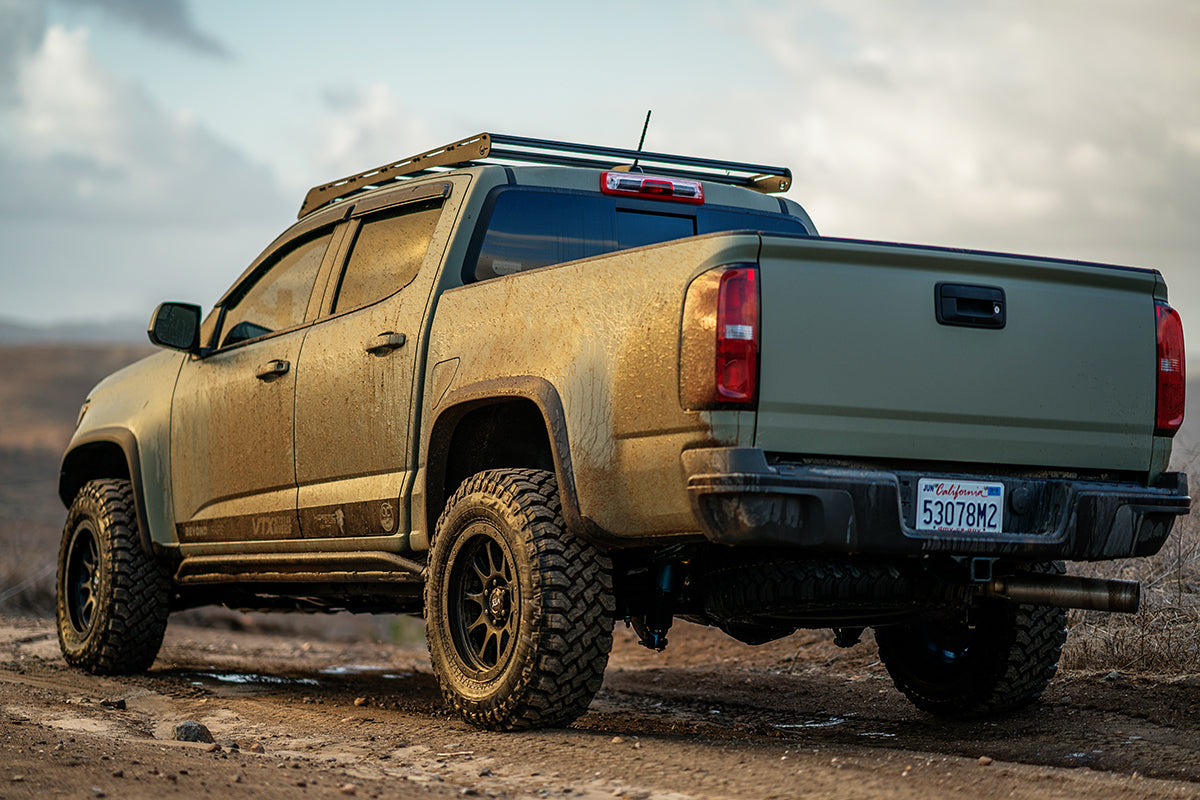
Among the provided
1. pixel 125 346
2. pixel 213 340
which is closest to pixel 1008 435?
pixel 213 340

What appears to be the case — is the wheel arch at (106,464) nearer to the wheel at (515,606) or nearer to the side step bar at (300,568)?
the side step bar at (300,568)

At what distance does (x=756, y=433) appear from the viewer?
12.7 feet

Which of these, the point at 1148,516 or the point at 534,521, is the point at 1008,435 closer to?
the point at 1148,516

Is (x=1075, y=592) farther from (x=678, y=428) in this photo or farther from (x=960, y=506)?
(x=678, y=428)

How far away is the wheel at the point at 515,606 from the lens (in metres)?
4.38

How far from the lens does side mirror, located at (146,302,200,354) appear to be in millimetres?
6508

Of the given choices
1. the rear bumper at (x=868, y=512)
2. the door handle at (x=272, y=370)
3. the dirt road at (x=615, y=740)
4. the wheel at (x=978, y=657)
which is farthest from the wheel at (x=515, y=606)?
the door handle at (x=272, y=370)

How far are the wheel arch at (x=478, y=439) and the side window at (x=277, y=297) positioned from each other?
1.33 metres

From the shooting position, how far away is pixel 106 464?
768cm

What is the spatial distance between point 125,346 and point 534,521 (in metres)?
70.6

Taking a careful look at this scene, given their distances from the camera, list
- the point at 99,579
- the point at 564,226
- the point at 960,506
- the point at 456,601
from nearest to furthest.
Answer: the point at 960,506, the point at 456,601, the point at 564,226, the point at 99,579

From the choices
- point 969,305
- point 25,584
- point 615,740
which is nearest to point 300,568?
point 615,740

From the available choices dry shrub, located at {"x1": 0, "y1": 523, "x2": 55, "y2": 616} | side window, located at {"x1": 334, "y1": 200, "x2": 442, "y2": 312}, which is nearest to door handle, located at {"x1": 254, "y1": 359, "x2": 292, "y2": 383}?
side window, located at {"x1": 334, "y1": 200, "x2": 442, "y2": 312}

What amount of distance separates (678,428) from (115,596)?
3.93 m
